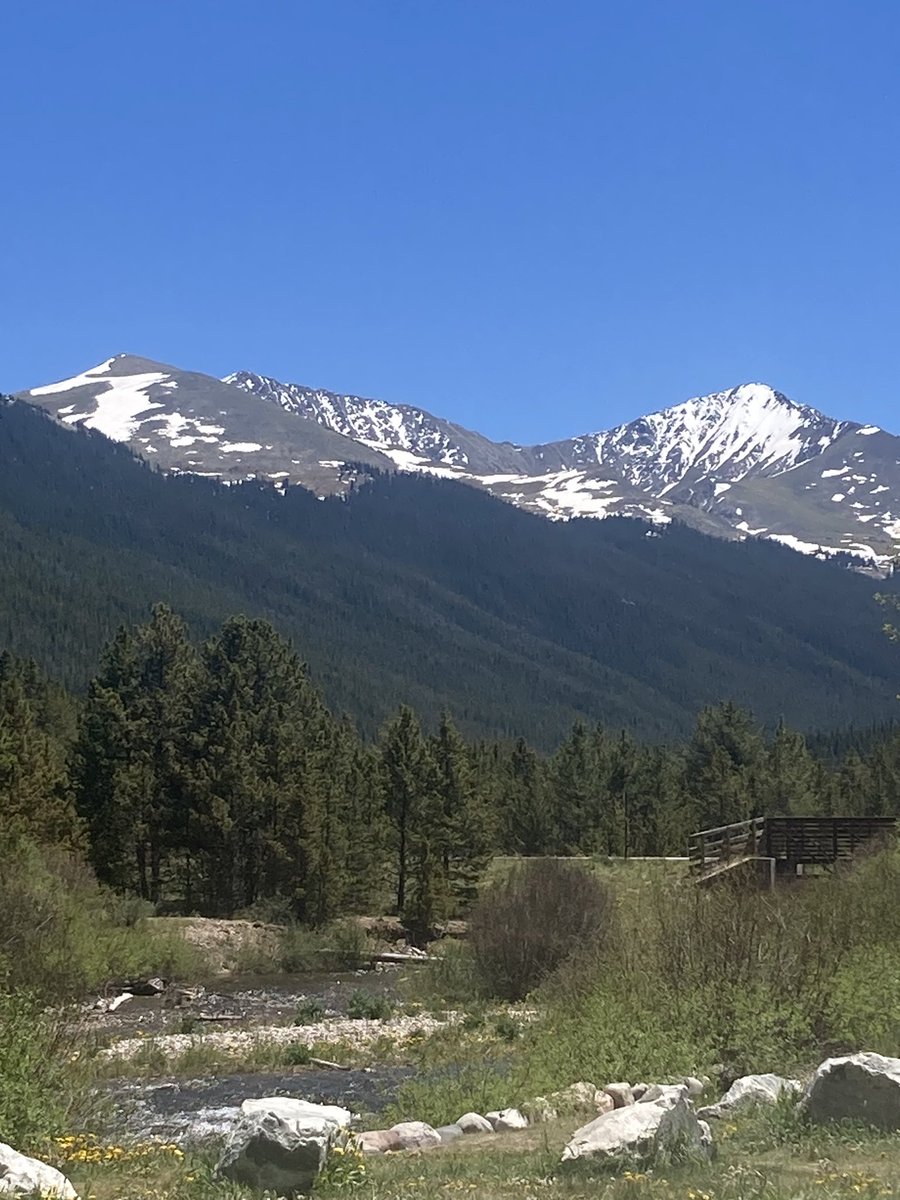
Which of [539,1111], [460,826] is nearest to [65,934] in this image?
[539,1111]

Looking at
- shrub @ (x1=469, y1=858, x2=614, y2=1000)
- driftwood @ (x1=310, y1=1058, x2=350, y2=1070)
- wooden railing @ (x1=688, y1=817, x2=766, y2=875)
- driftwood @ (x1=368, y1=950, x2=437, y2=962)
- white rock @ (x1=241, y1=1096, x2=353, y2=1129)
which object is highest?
white rock @ (x1=241, y1=1096, x2=353, y2=1129)

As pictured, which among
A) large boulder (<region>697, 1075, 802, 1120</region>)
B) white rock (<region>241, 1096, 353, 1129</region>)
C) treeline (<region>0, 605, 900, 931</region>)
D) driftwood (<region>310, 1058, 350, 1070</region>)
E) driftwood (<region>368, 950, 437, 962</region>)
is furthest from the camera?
treeline (<region>0, 605, 900, 931</region>)

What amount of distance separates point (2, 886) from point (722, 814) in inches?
2306

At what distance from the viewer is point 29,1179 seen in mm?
→ 9664

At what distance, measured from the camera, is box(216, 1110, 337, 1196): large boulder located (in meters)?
10.4

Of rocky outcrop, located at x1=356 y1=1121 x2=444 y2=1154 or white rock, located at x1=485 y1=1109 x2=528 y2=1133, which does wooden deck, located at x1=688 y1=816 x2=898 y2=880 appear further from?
rocky outcrop, located at x1=356 y1=1121 x2=444 y2=1154

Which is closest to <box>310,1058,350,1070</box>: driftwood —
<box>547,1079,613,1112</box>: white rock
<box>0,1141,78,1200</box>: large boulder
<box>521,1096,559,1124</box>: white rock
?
<box>547,1079,613,1112</box>: white rock

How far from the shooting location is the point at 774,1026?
1822 centimetres

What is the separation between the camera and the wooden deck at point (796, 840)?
41344 mm

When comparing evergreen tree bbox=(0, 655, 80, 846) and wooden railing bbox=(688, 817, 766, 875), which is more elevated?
evergreen tree bbox=(0, 655, 80, 846)

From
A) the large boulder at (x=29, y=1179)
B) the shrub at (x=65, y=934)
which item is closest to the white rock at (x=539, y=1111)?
the shrub at (x=65, y=934)

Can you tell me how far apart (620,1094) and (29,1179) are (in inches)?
355

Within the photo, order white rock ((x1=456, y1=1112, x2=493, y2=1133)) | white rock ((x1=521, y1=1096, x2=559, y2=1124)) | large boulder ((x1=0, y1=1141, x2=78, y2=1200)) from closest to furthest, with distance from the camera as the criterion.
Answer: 1. large boulder ((x1=0, y1=1141, x2=78, y2=1200))
2. white rock ((x1=456, y1=1112, x2=493, y2=1133))
3. white rock ((x1=521, y1=1096, x2=559, y2=1124))

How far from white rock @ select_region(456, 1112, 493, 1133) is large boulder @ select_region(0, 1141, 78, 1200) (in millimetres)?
7140
